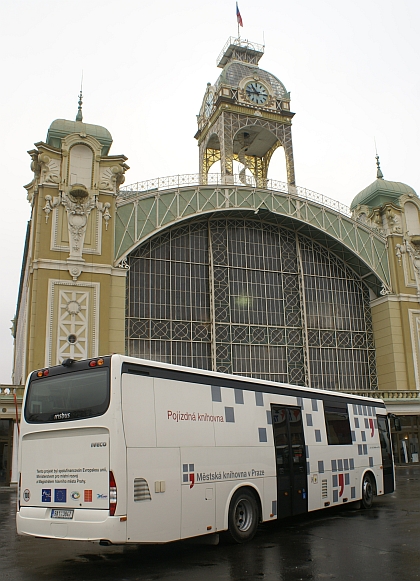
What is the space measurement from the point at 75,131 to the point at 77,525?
2746 centimetres

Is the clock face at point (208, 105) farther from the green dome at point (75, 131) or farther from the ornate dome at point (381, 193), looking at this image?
the ornate dome at point (381, 193)

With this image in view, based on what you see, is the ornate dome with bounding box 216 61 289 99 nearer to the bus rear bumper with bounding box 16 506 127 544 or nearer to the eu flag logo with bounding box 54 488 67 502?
the eu flag logo with bounding box 54 488 67 502

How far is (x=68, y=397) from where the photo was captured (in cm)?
1041

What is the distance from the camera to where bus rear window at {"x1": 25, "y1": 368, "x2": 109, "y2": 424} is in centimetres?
991

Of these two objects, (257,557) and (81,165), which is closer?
(257,557)

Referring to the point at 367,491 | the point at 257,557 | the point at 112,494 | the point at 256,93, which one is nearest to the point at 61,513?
the point at 112,494

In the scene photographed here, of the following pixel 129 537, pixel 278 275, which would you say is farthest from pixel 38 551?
pixel 278 275

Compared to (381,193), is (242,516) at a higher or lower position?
lower

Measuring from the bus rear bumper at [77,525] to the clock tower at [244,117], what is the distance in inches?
1233

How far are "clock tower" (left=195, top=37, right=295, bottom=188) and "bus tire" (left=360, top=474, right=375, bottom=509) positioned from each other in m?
26.1

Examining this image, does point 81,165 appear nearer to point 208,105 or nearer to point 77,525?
point 208,105

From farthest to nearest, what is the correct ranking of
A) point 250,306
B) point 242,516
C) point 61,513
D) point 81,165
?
point 250,306
point 81,165
point 242,516
point 61,513

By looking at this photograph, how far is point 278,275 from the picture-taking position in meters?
36.7

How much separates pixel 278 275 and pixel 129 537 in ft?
93.5
